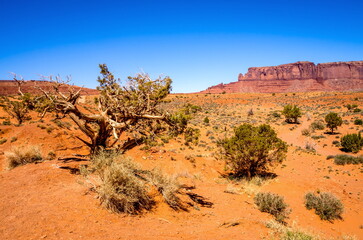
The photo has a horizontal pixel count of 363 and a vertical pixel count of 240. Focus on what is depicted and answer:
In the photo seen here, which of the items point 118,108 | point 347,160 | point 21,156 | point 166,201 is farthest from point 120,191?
point 347,160

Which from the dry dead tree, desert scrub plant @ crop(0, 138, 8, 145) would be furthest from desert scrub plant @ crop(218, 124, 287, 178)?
desert scrub plant @ crop(0, 138, 8, 145)

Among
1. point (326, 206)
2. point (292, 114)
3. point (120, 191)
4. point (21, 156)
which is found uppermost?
point (292, 114)

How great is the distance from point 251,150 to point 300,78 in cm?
16850

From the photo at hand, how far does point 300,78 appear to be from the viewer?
153750 millimetres

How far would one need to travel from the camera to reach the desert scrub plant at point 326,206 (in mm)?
9008

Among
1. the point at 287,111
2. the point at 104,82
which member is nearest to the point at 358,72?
the point at 287,111

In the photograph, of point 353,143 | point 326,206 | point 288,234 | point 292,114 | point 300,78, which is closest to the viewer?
point 288,234

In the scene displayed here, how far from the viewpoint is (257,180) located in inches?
483

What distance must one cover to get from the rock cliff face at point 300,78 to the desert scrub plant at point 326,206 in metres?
132

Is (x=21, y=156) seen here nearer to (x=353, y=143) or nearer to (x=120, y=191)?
(x=120, y=191)

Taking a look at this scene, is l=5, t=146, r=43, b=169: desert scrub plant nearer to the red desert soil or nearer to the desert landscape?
the desert landscape

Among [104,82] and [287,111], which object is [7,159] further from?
[287,111]

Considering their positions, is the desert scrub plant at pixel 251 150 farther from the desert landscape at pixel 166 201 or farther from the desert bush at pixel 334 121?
the desert bush at pixel 334 121

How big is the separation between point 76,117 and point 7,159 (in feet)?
11.4
